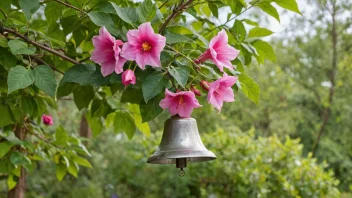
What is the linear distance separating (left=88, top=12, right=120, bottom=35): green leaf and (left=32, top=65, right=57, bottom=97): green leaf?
0.19 m

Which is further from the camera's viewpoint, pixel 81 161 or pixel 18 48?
pixel 81 161

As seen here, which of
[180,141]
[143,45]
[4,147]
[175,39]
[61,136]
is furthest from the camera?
[61,136]

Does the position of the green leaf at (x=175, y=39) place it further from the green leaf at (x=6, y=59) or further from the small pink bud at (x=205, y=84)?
the green leaf at (x=6, y=59)

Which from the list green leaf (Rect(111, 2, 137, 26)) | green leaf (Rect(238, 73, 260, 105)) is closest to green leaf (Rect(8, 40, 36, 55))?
green leaf (Rect(111, 2, 137, 26))

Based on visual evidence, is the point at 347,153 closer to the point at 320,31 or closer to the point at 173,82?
the point at 320,31

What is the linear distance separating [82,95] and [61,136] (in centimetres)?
49

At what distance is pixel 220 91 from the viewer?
1314 millimetres

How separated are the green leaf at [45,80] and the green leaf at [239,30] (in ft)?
2.01

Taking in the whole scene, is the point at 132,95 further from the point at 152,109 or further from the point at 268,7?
the point at 268,7

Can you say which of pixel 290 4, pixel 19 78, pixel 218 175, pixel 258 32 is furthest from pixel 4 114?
pixel 218 175

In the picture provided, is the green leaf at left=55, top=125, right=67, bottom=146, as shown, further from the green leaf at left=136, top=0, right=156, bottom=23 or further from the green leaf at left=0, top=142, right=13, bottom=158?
the green leaf at left=136, top=0, right=156, bottom=23

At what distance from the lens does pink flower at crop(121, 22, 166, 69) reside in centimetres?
123

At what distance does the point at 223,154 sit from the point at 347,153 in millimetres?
5106

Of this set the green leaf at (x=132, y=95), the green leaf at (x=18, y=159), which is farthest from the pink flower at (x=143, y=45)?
the green leaf at (x=18, y=159)
